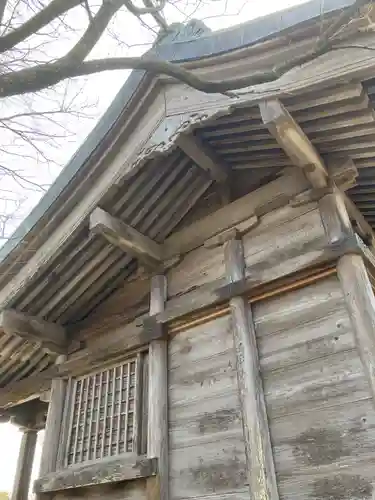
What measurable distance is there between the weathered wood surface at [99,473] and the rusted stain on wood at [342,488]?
4.36 feet

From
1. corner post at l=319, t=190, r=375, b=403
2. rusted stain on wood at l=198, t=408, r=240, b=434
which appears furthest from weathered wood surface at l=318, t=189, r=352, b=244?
rusted stain on wood at l=198, t=408, r=240, b=434

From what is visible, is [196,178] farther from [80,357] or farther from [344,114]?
[80,357]

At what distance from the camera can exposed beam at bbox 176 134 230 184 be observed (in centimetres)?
405

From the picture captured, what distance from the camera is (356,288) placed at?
3.13 meters

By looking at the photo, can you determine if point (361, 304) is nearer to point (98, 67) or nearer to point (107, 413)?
point (98, 67)

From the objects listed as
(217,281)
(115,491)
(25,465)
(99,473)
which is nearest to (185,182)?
(217,281)

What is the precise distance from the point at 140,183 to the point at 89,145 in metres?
0.57

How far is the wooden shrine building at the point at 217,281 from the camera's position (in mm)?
3031

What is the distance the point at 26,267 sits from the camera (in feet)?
15.3

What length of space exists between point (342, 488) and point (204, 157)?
2856mm

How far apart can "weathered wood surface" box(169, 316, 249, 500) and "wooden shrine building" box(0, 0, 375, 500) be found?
0.01 m

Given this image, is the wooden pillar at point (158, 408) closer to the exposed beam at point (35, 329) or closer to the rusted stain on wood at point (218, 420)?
the rusted stain on wood at point (218, 420)

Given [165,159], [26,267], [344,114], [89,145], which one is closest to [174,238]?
[165,159]

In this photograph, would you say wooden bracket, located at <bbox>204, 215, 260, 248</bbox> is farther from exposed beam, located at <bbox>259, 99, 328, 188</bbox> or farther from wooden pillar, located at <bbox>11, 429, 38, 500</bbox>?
wooden pillar, located at <bbox>11, 429, 38, 500</bbox>
